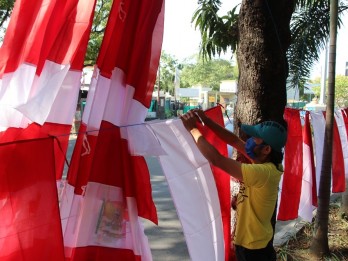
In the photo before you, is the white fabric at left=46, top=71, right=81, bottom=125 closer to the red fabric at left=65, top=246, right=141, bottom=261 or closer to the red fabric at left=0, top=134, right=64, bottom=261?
the red fabric at left=0, top=134, right=64, bottom=261

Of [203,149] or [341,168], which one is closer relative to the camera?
[203,149]

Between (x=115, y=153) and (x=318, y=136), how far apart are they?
324 centimetres

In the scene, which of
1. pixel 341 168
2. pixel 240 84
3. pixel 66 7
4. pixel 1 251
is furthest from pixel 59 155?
pixel 341 168

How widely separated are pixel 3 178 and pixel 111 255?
2.43ft

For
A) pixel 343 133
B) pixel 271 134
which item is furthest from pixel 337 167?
pixel 271 134

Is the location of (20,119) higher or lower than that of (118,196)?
higher

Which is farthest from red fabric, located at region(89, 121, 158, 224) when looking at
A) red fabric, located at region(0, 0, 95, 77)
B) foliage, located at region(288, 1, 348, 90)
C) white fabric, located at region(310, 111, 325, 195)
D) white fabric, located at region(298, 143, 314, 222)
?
foliage, located at region(288, 1, 348, 90)

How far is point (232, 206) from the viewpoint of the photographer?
9.41ft

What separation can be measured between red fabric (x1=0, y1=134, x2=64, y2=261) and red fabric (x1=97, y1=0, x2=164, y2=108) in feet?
1.92

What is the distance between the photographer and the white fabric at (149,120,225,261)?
2.45 meters

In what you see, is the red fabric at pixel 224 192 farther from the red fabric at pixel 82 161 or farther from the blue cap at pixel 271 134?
the red fabric at pixel 82 161

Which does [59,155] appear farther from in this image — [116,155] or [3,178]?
[3,178]

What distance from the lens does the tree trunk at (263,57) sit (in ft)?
10.2

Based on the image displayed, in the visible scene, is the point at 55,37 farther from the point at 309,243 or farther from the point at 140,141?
the point at 309,243
